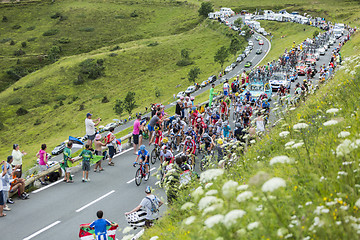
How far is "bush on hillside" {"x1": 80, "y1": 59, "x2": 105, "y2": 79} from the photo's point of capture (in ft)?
325

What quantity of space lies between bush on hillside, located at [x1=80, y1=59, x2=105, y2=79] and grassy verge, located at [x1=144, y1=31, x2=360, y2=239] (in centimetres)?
9203

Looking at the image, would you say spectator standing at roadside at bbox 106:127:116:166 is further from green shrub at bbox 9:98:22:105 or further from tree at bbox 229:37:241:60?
green shrub at bbox 9:98:22:105

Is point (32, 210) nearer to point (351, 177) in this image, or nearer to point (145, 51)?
point (351, 177)

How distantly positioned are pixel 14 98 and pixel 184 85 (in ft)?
156

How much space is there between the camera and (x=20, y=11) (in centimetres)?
16425

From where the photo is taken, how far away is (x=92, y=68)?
326ft

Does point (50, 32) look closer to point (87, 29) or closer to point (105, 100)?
point (87, 29)

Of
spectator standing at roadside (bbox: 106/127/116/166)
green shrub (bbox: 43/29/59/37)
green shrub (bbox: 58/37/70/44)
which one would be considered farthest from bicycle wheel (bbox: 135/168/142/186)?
green shrub (bbox: 43/29/59/37)

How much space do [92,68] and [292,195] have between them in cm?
9790

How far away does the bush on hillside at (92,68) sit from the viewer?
98938mm

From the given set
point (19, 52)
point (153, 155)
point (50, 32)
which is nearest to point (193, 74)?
point (153, 155)

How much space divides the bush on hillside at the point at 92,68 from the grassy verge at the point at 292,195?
9203 centimetres

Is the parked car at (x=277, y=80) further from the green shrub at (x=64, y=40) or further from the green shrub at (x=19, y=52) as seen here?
the green shrub at (x=64, y=40)

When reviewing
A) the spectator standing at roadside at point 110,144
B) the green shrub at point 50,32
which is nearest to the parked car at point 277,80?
the spectator standing at roadside at point 110,144
